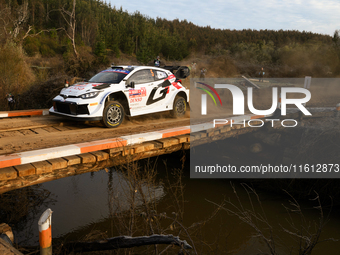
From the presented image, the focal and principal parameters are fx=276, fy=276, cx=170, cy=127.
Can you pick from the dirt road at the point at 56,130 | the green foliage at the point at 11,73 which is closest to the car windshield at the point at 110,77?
the dirt road at the point at 56,130

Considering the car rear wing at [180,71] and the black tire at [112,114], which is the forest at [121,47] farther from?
the black tire at [112,114]

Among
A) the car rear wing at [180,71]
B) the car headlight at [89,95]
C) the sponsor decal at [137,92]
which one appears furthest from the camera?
the car rear wing at [180,71]

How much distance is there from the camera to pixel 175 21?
254 feet

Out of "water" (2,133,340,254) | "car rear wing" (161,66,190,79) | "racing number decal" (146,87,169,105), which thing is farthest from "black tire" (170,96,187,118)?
"water" (2,133,340,254)

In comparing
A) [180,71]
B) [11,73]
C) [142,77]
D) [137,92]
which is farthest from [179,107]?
[11,73]

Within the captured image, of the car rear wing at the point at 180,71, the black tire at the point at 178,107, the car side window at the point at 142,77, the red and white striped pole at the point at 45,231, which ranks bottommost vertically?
the red and white striped pole at the point at 45,231

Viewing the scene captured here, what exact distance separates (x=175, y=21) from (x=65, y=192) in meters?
75.5

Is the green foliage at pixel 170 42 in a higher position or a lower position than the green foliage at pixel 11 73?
higher

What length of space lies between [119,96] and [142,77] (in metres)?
0.98

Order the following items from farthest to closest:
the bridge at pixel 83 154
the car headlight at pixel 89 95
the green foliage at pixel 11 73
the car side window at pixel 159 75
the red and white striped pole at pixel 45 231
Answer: the green foliage at pixel 11 73, the car side window at pixel 159 75, the car headlight at pixel 89 95, the bridge at pixel 83 154, the red and white striped pole at pixel 45 231

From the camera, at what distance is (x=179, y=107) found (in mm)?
9773

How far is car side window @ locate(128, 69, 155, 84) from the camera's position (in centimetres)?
828

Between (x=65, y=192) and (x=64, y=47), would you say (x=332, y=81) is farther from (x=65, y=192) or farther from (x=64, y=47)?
Answer: (x=64, y=47)

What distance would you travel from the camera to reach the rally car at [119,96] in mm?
7295
